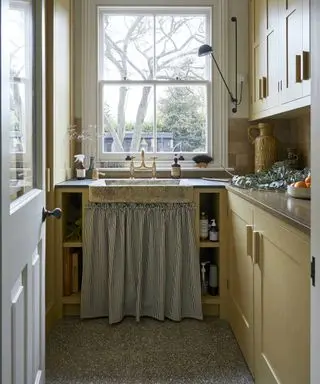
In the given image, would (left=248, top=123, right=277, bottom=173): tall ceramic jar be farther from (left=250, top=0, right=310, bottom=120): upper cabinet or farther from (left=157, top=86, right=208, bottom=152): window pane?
(left=157, top=86, right=208, bottom=152): window pane

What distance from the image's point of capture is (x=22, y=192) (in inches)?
54.8

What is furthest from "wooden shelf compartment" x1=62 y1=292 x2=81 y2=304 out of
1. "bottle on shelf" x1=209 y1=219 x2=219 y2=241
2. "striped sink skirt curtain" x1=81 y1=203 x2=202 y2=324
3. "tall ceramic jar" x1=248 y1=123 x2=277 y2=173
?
"tall ceramic jar" x1=248 y1=123 x2=277 y2=173

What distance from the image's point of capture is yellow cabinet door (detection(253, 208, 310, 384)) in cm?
135

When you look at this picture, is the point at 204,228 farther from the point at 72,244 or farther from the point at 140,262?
the point at 72,244

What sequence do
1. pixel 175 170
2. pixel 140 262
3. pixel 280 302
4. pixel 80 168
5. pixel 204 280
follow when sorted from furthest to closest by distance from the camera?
pixel 175 170, pixel 80 168, pixel 204 280, pixel 140 262, pixel 280 302

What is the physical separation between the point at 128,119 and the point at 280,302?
7.91 ft

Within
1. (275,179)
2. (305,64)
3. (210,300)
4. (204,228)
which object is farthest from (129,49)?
(210,300)

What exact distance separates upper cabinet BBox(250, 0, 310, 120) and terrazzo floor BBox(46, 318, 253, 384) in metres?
1.46

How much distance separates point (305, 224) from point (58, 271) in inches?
81.0

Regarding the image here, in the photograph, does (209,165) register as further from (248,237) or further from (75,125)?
(248,237)

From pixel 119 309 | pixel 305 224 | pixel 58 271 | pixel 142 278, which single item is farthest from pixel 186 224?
pixel 305 224

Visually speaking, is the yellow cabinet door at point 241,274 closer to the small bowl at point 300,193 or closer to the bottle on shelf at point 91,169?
the small bowl at point 300,193

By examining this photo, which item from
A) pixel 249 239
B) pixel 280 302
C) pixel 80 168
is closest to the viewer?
pixel 280 302

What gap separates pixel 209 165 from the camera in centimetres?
361
